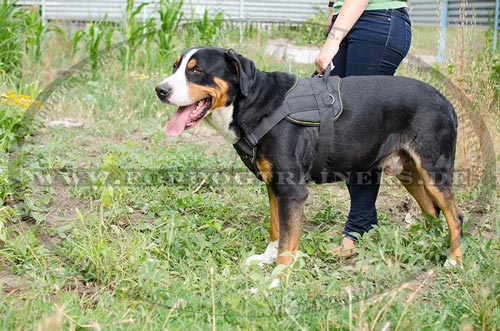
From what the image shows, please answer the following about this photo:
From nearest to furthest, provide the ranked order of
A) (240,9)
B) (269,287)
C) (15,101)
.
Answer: (269,287) < (15,101) < (240,9)

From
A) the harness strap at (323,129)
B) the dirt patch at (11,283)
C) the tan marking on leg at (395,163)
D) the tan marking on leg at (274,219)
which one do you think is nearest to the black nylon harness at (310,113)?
the harness strap at (323,129)

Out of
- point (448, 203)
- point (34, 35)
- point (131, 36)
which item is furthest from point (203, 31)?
point (448, 203)

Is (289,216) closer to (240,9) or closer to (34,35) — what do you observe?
(34,35)

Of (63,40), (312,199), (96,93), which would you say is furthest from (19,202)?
(63,40)

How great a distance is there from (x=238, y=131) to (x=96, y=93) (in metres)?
4.67

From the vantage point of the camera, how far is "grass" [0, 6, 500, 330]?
9.21ft

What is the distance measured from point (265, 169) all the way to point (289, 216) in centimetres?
31

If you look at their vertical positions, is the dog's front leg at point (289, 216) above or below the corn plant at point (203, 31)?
below

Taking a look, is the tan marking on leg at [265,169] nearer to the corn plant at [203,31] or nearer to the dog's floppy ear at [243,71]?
the dog's floppy ear at [243,71]

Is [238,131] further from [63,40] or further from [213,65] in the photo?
[63,40]

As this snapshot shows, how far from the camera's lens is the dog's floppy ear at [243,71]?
3.47 meters

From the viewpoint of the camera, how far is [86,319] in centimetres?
277

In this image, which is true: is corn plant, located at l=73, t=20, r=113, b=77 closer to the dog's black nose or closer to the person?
the person

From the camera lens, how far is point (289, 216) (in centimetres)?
355
